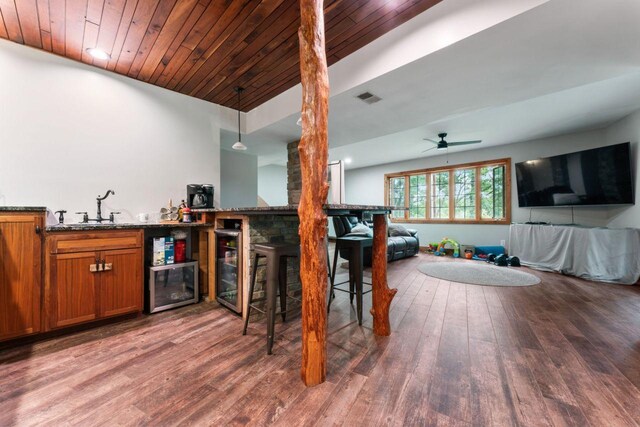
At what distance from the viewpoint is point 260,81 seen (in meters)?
3.10

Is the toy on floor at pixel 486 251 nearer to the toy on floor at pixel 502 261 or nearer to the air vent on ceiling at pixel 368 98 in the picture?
the toy on floor at pixel 502 261

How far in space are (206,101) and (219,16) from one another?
167cm

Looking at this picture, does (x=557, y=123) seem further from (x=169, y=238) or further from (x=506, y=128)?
(x=169, y=238)

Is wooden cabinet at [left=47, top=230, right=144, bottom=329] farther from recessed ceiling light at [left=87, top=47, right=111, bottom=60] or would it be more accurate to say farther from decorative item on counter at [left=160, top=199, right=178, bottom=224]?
recessed ceiling light at [left=87, top=47, right=111, bottom=60]

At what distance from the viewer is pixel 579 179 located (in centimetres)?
430

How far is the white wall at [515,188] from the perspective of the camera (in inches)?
161

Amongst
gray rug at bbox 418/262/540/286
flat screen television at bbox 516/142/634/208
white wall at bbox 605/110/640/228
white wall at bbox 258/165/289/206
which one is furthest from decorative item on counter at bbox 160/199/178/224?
white wall at bbox 605/110/640/228

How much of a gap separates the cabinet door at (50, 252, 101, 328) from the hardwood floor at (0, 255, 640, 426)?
167 millimetres

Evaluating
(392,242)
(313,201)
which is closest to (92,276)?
(313,201)

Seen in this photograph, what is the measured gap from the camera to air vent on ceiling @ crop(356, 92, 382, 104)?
2745 mm

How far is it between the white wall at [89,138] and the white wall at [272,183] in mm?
4279

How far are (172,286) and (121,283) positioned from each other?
0.58 metres

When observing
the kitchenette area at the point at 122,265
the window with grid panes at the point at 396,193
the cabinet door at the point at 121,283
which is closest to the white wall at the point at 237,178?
the kitchenette area at the point at 122,265

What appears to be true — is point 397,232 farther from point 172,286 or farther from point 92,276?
point 92,276
